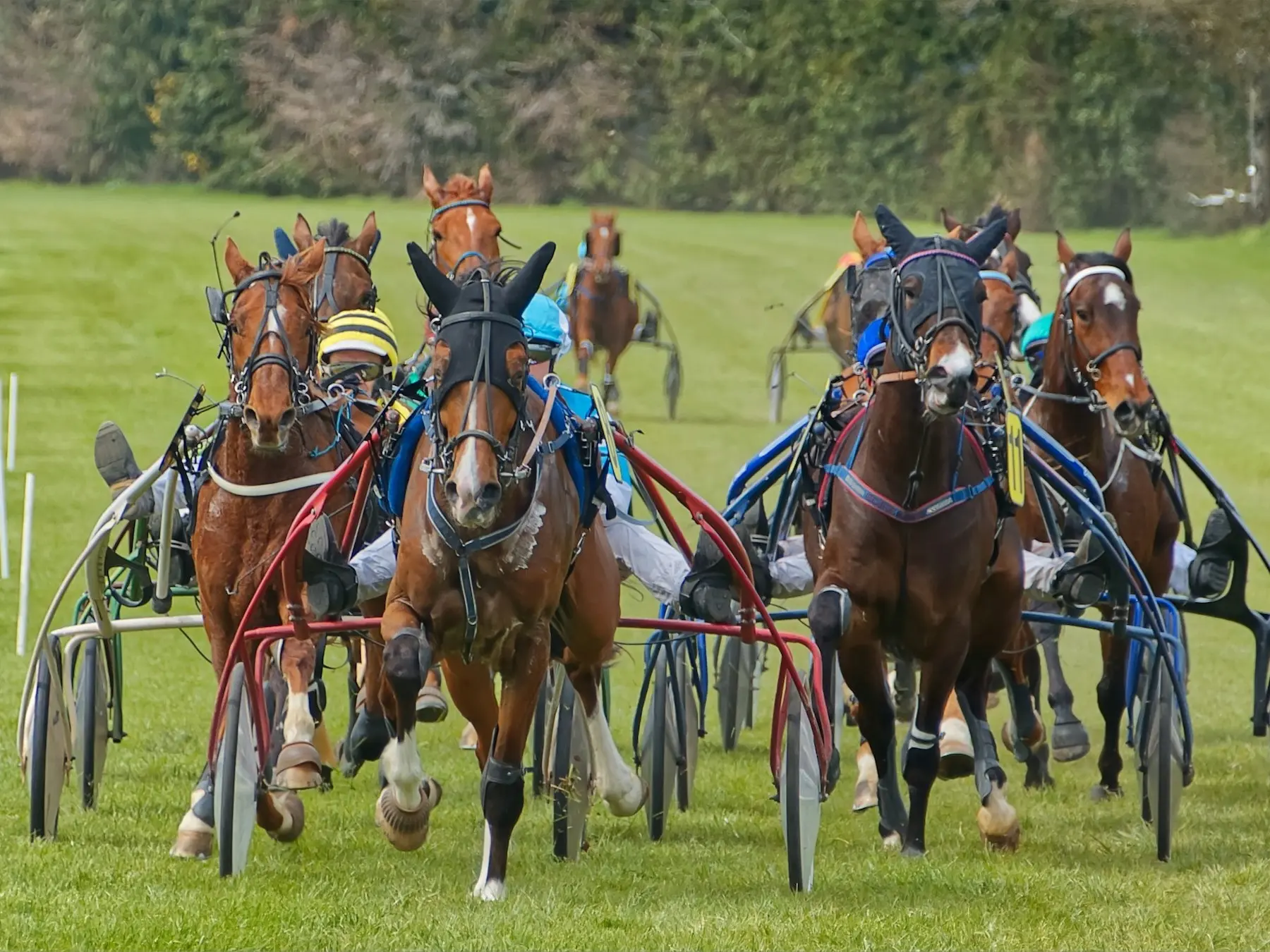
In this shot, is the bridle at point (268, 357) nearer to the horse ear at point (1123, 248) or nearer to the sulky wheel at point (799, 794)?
the sulky wheel at point (799, 794)

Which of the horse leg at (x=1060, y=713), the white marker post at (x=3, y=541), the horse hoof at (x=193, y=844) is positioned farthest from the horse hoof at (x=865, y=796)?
the white marker post at (x=3, y=541)

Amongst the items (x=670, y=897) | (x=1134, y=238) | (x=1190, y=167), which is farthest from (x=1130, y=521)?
(x=1190, y=167)

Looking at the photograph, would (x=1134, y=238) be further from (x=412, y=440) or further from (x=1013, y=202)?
(x=412, y=440)

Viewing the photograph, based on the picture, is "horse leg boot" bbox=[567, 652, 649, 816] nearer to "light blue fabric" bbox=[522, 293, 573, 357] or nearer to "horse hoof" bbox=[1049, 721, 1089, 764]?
"light blue fabric" bbox=[522, 293, 573, 357]

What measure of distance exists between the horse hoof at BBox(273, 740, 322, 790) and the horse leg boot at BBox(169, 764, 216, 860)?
0.25 m

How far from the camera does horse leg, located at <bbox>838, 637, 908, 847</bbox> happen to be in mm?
6949

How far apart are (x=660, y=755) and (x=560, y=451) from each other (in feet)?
5.33

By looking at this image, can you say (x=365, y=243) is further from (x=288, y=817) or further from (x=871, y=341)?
(x=288, y=817)

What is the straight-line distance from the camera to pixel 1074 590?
727cm

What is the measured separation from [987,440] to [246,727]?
266 centimetres

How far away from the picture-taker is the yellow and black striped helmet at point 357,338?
8.74 meters

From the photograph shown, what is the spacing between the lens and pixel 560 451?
6.38 meters

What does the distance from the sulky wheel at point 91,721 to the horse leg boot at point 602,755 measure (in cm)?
197

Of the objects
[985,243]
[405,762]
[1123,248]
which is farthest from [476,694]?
[1123,248]
